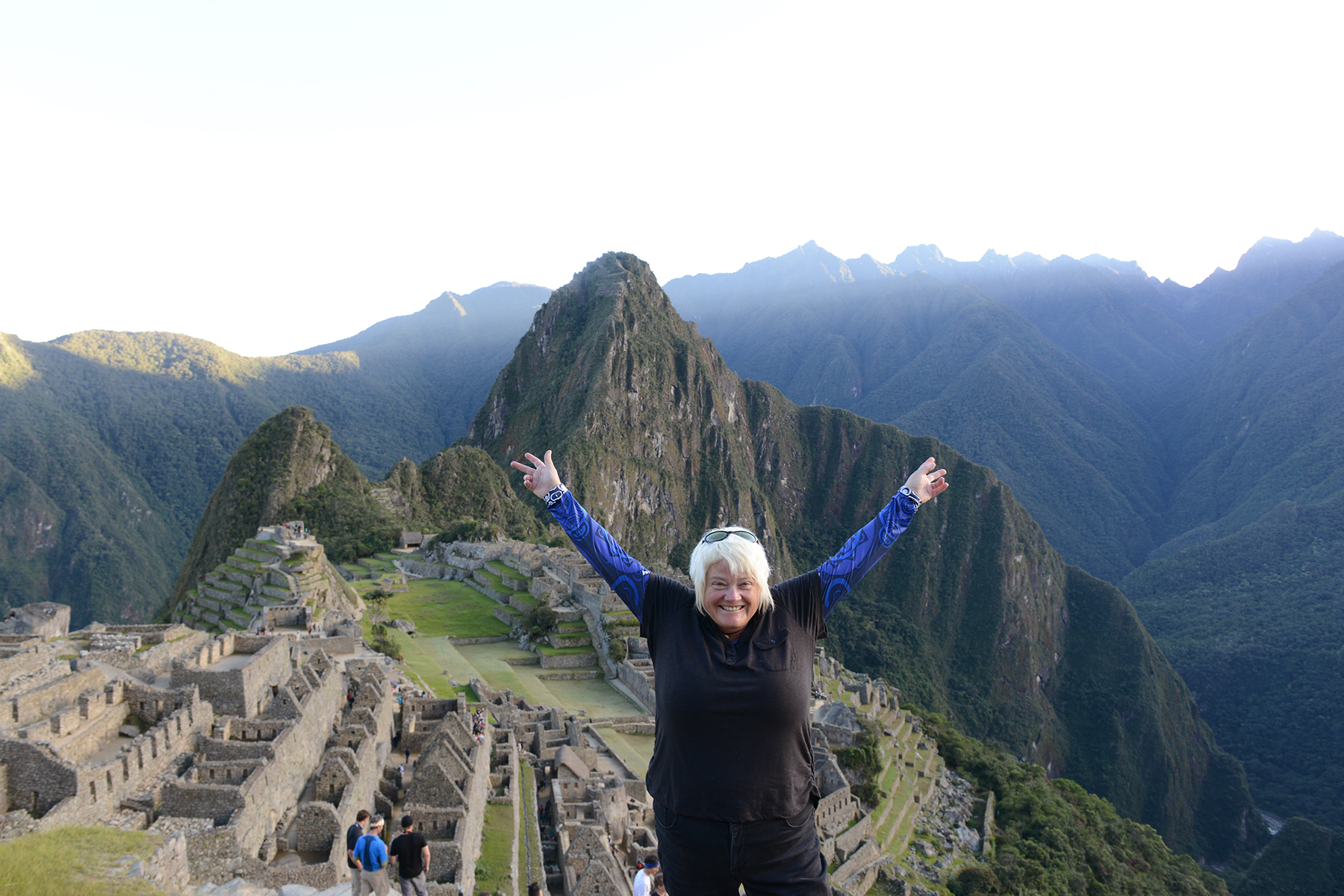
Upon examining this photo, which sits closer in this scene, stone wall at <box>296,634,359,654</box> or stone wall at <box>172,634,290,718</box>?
stone wall at <box>172,634,290,718</box>

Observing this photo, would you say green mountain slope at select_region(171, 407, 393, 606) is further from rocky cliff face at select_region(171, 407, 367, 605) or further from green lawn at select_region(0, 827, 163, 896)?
green lawn at select_region(0, 827, 163, 896)

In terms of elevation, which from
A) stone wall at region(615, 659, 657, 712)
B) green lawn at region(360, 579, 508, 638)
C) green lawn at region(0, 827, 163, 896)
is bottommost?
stone wall at region(615, 659, 657, 712)

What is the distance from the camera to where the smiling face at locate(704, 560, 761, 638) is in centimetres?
310

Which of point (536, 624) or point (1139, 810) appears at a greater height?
point (536, 624)

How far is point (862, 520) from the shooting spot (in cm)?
16350

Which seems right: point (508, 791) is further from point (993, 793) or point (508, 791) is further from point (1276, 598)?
point (1276, 598)

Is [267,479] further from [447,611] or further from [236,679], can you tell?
[236,679]

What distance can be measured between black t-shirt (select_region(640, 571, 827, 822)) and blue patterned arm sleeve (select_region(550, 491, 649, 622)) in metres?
0.36

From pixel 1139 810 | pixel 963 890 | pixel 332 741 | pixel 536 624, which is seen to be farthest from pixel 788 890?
pixel 1139 810

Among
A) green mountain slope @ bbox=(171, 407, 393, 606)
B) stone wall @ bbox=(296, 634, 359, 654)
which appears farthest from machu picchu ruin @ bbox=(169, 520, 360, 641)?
green mountain slope @ bbox=(171, 407, 393, 606)

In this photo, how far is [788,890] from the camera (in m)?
3.14

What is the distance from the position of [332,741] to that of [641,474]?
11743 cm

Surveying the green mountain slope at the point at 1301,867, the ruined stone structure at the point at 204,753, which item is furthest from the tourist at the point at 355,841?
the green mountain slope at the point at 1301,867

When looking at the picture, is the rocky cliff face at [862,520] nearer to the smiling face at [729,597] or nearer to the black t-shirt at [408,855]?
the black t-shirt at [408,855]
